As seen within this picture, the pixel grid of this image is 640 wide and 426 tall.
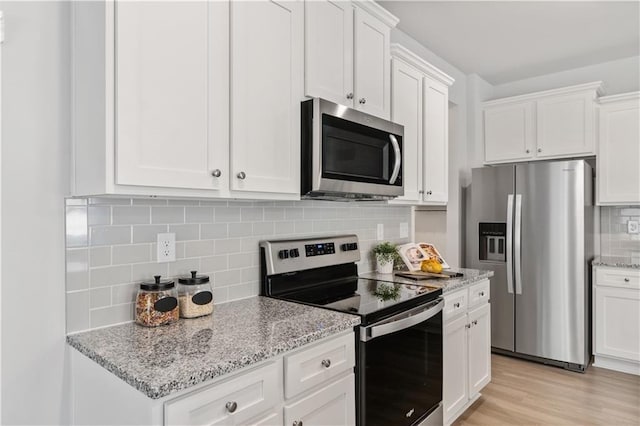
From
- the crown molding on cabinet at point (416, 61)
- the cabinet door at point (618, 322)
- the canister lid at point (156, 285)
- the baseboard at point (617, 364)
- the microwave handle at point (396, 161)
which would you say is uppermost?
the crown molding on cabinet at point (416, 61)

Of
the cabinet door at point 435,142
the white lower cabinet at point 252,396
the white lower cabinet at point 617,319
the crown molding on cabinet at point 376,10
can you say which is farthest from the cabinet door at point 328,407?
the white lower cabinet at point 617,319

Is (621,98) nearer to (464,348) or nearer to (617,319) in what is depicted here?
(617,319)

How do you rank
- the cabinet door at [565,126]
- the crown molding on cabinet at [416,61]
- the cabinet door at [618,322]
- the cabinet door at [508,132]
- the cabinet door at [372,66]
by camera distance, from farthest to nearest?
the cabinet door at [508,132] < the cabinet door at [565,126] < the cabinet door at [618,322] < the crown molding on cabinet at [416,61] < the cabinet door at [372,66]

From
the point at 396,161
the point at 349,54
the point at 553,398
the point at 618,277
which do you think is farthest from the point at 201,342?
the point at 618,277

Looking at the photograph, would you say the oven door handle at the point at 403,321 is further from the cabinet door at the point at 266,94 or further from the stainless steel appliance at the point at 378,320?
the cabinet door at the point at 266,94

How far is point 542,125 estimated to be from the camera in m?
4.00

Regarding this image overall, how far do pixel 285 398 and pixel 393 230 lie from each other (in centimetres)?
189

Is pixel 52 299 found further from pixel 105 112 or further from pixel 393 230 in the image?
pixel 393 230

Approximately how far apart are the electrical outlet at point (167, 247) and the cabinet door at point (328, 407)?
748 mm

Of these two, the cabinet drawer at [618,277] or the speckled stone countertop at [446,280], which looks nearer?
the speckled stone countertop at [446,280]

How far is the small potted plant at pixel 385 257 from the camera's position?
2668 millimetres

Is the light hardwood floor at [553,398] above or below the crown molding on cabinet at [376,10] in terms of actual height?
below

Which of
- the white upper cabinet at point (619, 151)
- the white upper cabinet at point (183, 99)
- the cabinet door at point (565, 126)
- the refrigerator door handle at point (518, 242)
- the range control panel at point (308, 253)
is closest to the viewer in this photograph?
the white upper cabinet at point (183, 99)

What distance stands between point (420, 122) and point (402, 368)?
1616mm
